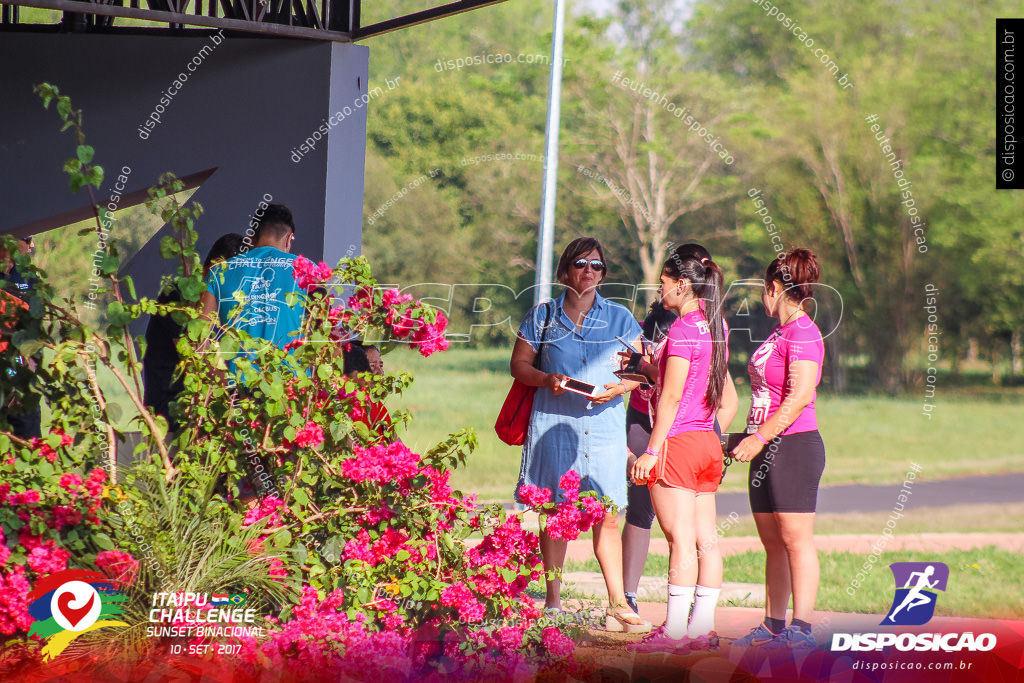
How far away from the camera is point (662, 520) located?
372 centimetres

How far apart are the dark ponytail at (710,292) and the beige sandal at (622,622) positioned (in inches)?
37.1

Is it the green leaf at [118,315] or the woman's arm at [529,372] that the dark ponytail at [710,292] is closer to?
the woman's arm at [529,372]

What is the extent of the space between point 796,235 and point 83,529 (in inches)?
920

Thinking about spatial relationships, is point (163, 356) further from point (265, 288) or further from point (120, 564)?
point (120, 564)

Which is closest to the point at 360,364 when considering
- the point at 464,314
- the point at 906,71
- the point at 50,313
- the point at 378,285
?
the point at 378,285

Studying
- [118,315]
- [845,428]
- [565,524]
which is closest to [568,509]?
[565,524]

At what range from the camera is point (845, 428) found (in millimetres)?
19281

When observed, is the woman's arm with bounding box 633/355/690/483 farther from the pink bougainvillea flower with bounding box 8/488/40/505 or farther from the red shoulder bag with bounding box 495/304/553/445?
the pink bougainvillea flower with bounding box 8/488/40/505

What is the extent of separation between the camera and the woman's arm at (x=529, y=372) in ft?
12.7

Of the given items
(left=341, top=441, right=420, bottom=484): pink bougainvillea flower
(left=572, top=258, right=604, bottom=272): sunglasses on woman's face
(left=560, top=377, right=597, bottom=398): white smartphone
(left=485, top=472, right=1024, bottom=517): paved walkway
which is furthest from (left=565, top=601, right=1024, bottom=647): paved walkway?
(left=485, top=472, right=1024, bottom=517): paved walkway

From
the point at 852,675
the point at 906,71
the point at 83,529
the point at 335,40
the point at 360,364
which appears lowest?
the point at 852,675

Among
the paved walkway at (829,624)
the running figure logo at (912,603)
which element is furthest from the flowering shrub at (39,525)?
the running figure logo at (912,603)

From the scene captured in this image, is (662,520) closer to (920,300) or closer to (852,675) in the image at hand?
(852,675)

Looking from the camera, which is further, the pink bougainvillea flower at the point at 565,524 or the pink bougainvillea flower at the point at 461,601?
the pink bougainvillea flower at the point at 565,524
